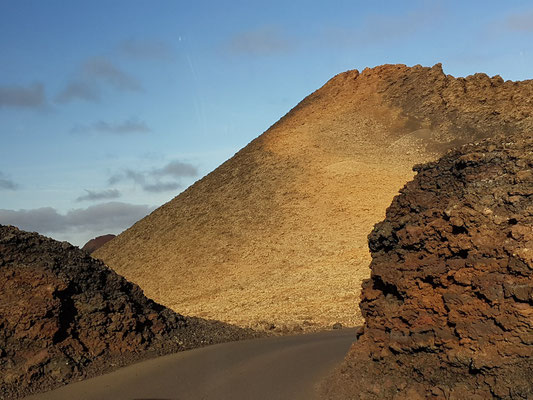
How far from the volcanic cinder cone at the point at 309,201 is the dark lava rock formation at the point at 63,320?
17.5 feet

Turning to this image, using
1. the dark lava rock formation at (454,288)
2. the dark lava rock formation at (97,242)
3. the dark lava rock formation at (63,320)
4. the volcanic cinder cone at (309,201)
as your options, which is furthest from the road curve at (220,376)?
the dark lava rock formation at (97,242)

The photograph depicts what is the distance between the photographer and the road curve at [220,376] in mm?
8508

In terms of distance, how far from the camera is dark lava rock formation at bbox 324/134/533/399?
6453mm

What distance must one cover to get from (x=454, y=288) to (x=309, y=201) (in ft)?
81.4

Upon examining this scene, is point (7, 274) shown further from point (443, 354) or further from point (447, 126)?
point (447, 126)

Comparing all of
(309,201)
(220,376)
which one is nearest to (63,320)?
(220,376)

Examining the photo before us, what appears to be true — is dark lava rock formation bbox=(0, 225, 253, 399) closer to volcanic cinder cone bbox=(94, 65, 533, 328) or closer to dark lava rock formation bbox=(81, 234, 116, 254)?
volcanic cinder cone bbox=(94, 65, 533, 328)

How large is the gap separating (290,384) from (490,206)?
13.4ft

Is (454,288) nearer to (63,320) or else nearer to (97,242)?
(63,320)

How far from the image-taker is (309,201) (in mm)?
31844

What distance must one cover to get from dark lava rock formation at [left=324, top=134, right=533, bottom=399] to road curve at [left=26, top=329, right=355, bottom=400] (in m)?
0.93

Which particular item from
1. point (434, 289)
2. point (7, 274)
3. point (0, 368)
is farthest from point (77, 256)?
point (434, 289)

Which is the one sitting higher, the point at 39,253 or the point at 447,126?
the point at 447,126

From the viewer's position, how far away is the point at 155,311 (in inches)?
475
